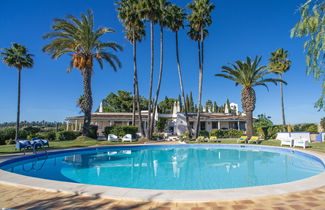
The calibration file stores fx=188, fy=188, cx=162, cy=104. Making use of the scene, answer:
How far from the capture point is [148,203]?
149 inches

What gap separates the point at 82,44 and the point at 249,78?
18055 millimetres

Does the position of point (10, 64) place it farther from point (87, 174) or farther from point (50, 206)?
point (50, 206)

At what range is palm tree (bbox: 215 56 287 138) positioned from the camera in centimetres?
1964

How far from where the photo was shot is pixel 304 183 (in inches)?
195

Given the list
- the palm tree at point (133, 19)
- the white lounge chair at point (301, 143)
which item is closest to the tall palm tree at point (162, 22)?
the palm tree at point (133, 19)

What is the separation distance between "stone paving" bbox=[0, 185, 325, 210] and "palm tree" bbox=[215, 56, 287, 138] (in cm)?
1705

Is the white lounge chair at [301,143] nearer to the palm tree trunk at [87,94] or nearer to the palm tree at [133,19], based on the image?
the palm tree at [133,19]

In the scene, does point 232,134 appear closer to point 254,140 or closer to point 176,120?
point 254,140

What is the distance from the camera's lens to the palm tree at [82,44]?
19.1m

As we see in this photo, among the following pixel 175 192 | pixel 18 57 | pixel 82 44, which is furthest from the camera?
pixel 18 57

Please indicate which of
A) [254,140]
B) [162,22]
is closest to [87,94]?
[162,22]

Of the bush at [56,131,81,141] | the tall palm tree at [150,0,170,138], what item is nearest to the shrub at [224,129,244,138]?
the tall palm tree at [150,0,170,138]

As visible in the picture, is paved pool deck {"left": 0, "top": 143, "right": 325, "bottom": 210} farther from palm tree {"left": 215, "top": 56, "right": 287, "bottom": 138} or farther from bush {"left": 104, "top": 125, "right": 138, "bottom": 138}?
bush {"left": 104, "top": 125, "right": 138, "bottom": 138}

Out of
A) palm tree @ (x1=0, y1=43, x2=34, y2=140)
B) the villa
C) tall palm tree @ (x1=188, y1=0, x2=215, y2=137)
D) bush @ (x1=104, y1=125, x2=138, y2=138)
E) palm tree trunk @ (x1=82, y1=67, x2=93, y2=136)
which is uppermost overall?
tall palm tree @ (x1=188, y1=0, x2=215, y2=137)
